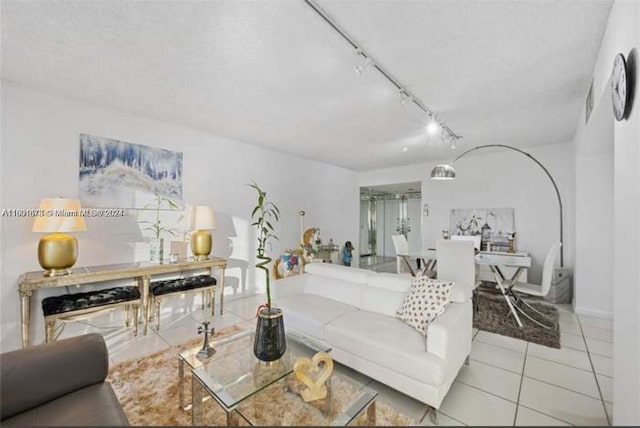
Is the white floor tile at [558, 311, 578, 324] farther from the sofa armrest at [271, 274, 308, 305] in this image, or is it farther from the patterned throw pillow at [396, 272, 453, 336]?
the sofa armrest at [271, 274, 308, 305]

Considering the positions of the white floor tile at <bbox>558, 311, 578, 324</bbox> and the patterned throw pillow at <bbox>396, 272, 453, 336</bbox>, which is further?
the white floor tile at <bbox>558, 311, 578, 324</bbox>

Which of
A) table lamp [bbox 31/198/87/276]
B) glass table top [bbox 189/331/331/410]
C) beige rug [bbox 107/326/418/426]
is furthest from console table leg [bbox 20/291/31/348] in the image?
glass table top [bbox 189/331/331/410]

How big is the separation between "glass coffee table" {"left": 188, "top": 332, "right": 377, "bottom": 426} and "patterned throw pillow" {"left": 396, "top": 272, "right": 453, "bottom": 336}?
27.9 inches

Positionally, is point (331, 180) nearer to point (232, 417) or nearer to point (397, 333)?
point (397, 333)

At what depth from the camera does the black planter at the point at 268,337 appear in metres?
1.60

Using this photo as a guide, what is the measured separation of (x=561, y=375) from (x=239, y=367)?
2358 mm

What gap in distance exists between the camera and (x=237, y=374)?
1508 mm

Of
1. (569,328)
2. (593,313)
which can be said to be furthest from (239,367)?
(593,313)

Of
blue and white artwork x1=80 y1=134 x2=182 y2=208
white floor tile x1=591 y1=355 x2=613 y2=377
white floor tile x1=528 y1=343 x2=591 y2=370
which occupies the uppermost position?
blue and white artwork x1=80 y1=134 x2=182 y2=208

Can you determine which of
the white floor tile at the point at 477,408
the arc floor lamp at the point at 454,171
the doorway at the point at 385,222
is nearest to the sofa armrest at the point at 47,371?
the white floor tile at the point at 477,408

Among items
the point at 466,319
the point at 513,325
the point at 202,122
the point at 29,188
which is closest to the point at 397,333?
the point at 466,319

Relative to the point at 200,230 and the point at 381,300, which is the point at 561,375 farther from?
the point at 200,230

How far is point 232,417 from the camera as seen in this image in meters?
1.26

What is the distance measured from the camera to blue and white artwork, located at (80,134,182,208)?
9.39 ft
